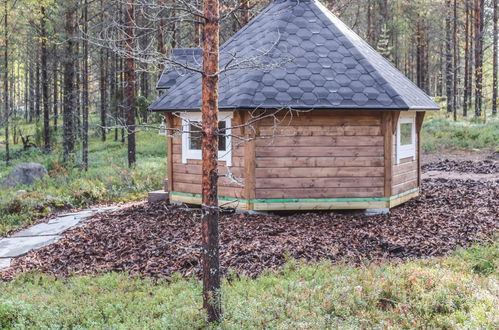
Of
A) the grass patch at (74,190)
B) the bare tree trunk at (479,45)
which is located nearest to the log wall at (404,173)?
the grass patch at (74,190)

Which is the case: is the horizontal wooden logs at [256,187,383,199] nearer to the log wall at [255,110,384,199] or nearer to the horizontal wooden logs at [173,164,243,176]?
the log wall at [255,110,384,199]

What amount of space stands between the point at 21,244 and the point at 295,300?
6.47 metres

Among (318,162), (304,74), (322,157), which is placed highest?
(304,74)

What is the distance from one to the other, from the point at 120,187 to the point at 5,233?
15.6ft

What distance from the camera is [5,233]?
35.9ft

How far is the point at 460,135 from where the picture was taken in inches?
925

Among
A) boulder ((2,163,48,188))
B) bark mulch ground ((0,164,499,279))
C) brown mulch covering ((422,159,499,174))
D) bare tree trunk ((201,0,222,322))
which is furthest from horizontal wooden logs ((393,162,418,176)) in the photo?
boulder ((2,163,48,188))

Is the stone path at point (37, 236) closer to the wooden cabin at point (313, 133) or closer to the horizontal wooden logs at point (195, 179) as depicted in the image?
the horizontal wooden logs at point (195, 179)

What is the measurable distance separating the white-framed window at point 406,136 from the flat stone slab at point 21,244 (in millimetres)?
7686

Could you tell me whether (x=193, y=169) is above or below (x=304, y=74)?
below

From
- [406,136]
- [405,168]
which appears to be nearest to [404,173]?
[405,168]

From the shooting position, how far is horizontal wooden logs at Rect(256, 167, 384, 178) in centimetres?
1052

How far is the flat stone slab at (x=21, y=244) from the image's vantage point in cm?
926

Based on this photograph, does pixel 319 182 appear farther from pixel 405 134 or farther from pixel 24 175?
pixel 24 175
